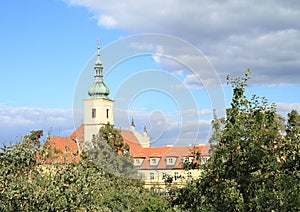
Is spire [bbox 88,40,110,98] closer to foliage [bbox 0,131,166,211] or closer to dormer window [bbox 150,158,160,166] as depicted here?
foliage [bbox 0,131,166,211]

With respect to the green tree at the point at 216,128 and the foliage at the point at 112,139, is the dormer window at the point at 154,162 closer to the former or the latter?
the foliage at the point at 112,139

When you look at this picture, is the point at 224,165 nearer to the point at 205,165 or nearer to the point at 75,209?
the point at 205,165

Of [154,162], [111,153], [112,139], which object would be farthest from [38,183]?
[154,162]

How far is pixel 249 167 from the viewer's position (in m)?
11.5

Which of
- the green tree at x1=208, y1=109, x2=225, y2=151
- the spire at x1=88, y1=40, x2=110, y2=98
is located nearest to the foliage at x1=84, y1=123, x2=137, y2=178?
the spire at x1=88, y1=40, x2=110, y2=98

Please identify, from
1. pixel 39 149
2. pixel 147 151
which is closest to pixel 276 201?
pixel 39 149

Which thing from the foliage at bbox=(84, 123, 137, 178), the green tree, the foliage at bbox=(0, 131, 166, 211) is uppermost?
the foliage at bbox=(84, 123, 137, 178)

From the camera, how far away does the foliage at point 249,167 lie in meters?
11.0

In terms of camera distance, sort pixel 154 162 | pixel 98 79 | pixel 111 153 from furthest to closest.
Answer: pixel 154 162, pixel 111 153, pixel 98 79

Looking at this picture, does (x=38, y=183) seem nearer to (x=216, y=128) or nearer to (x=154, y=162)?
(x=216, y=128)

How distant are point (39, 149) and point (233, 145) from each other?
6.98 meters

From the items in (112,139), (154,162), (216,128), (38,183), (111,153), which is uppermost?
(112,139)

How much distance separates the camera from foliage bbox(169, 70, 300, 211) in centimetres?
1102

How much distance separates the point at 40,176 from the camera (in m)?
14.5
